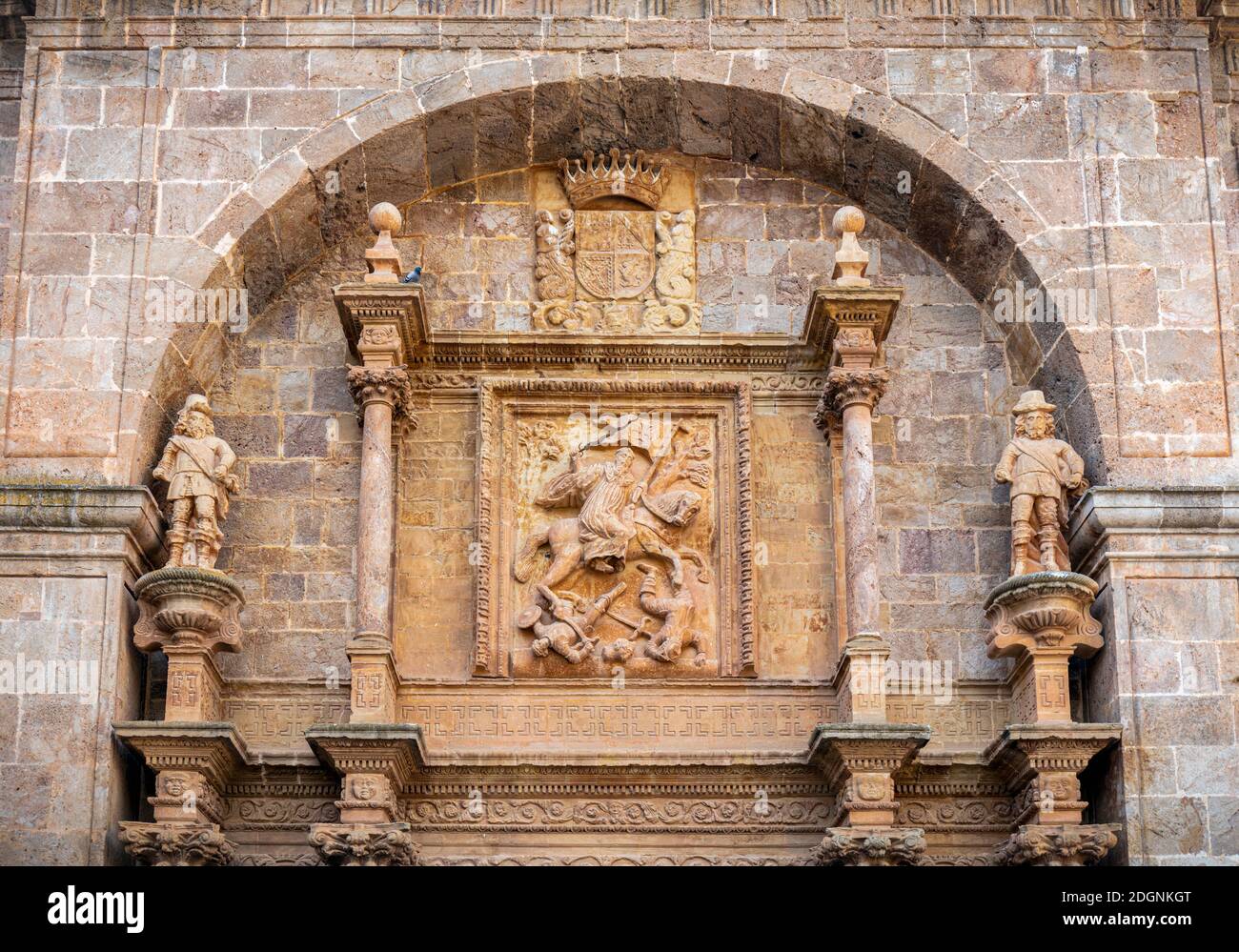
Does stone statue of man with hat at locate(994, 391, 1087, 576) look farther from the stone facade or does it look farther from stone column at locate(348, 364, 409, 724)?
stone column at locate(348, 364, 409, 724)

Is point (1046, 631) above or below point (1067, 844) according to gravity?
above

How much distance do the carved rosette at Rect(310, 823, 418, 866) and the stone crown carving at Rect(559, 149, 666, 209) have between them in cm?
504

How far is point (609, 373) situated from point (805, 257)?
1.69 metres

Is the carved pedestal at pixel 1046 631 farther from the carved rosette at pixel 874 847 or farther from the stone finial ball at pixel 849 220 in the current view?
the stone finial ball at pixel 849 220

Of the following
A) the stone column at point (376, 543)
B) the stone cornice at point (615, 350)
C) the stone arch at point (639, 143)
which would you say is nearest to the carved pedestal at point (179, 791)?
the stone column at point (376, 543)

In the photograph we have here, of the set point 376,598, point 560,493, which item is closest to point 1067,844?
point 560,493

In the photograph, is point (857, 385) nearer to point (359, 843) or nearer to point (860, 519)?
point (860, 519)

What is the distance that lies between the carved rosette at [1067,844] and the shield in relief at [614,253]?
4926 millimetres

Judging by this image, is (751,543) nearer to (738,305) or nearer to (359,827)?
(738,305)

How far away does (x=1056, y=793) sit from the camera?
16.2 m

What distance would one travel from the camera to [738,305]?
18359 millimetres

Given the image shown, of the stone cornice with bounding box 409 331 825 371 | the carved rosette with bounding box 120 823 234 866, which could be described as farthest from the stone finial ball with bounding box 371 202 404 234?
the carved rosette with bounding box 120 823 234 866

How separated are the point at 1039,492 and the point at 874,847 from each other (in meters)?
2.69
